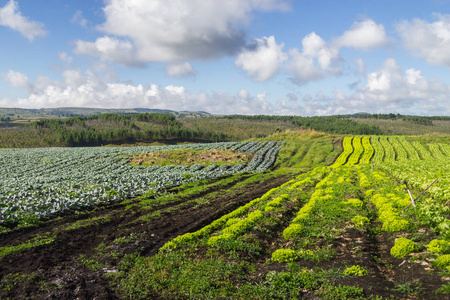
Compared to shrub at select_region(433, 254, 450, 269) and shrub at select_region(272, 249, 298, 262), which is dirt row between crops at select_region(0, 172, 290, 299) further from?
shrub at select_region(433, 254, 450, 269)

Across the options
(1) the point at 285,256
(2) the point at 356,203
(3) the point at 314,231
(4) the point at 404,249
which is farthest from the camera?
(2) the point at 356,203

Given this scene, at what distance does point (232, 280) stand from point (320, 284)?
126 inches

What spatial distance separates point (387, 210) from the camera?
15.4 m

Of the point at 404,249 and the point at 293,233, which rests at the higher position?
the point at 404,249

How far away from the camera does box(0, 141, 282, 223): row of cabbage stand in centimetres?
2088

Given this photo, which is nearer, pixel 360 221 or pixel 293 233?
pixel 293 233

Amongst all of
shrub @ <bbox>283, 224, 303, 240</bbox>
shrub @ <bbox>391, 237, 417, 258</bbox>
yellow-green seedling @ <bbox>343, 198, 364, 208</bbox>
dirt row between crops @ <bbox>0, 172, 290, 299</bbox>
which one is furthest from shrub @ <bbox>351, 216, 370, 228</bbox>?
dirt row between crops @ <bbox>0, 172, 290, 299</bbox>

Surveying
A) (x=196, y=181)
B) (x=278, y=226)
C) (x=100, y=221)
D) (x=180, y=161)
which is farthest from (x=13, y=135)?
(x=278, y=226)

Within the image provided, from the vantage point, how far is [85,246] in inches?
568

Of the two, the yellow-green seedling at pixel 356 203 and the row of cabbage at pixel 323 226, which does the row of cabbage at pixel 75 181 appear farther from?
the yellow-green seedling at pixel 356 203

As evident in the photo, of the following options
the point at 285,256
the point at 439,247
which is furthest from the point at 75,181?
the point at 439,247

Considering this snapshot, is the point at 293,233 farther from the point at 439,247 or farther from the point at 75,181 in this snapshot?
the point at 75,181

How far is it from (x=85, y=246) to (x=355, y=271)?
520 inches

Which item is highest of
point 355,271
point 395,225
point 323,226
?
point 395,225
